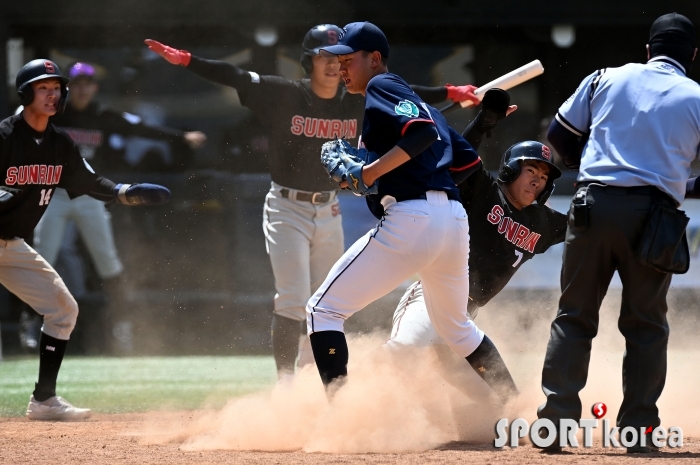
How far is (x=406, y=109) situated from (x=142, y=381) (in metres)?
3.96

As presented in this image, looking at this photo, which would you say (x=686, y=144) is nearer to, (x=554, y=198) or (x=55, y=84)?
(x=55, y=84)

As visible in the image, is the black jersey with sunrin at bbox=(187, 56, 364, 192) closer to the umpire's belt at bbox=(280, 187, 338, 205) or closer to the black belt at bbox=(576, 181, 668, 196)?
the umpire's belt at bbox=(280, 187, 338, 205)

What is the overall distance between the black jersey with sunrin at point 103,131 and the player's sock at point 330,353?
16.9 ft

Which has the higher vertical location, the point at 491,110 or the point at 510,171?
the point at 491,110

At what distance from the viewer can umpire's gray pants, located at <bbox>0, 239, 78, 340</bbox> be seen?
5754 mm

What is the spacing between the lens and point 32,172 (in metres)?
5.77

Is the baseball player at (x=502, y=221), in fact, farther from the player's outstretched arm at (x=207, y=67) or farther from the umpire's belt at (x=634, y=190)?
the player's outstretched arm at (x=207, y=67)

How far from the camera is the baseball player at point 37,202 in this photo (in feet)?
18.6

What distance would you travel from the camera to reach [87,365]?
7.89 m

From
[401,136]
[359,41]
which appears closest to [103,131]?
[359,41]

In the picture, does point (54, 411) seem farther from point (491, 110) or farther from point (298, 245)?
point (491, 110)

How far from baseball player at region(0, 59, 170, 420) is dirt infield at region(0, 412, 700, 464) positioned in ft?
2.33

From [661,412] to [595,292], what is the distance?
129cm

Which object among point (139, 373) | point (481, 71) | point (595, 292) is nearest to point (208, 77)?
point (139, 373)
